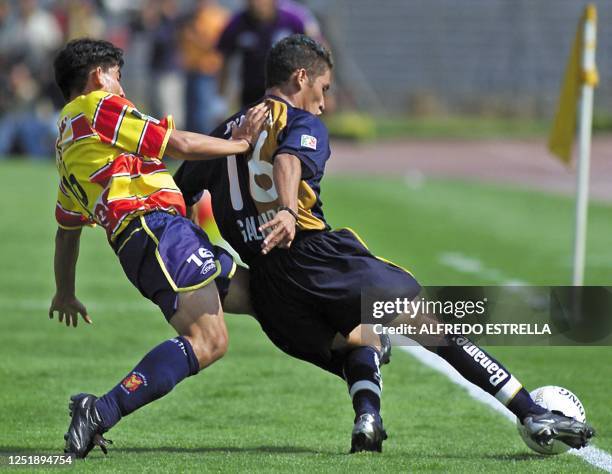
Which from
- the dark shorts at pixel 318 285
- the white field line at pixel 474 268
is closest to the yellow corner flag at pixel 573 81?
the white field line at pixel 474 268

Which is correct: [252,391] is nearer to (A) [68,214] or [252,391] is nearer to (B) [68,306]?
(B) [68,306]

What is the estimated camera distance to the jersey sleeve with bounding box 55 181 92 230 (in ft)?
20.4

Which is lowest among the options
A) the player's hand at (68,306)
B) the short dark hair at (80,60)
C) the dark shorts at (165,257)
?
the player's hand at (68,306)

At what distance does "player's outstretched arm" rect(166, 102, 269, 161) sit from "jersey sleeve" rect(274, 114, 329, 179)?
5.1 inches

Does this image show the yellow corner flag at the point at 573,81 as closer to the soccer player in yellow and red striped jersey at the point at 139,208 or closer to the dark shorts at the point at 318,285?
the dark shorts at the point at 318,285

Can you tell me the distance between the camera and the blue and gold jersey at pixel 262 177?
5.87 metres

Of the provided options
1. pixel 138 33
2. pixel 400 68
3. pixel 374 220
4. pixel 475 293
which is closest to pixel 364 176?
pixel 138 33

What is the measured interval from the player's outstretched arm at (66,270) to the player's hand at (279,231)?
3.68 feet

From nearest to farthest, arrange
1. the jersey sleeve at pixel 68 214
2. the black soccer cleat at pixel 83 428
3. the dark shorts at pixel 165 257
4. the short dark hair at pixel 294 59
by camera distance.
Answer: the black soccer cleat at pixel 83 428, the dark shorts at pixel 165 257, the short dark hair at pixel 294 59, the jersey sleeve at pixel 68 214

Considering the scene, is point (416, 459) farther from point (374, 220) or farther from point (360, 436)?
point (374, 220)

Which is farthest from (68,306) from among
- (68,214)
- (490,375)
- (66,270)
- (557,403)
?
(557,403)

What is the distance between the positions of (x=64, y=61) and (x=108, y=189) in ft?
1.97

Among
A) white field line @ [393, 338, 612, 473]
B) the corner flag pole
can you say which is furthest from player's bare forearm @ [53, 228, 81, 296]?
the corner flag pole

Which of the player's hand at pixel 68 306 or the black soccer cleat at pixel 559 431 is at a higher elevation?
the player's hand at pixel 68 306
